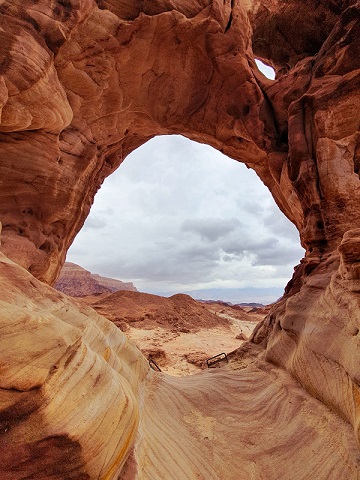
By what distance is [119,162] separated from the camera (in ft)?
47.1

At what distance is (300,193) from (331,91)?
3355 mm

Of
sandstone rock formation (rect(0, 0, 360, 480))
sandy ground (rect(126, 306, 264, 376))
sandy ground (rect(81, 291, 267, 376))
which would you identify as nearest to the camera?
sandstone rock formation (rect(0, 0, 360, 480))

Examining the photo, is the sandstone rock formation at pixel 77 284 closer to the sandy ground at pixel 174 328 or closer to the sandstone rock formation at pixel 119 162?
the sandy ground at pixel 174 328

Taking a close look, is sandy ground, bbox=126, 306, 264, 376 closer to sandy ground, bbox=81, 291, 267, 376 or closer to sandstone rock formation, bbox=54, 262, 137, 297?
sandy ground, bbox=81, 291, 267, 376

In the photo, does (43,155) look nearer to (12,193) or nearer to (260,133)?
(12,193)

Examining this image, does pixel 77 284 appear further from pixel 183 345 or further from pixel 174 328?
pixel 183 345

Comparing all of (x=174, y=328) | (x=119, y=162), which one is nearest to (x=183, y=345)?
(x=174, y=328)

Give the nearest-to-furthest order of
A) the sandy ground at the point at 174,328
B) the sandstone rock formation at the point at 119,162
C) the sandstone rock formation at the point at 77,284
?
the sandstone rock formation at the point at 119,162, the sandy ground at the point at 174,328, the sandstone rock formation at the point at 77,284

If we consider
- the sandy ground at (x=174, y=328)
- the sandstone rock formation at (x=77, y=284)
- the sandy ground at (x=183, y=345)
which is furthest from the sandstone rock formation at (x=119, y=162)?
the sandstone rock formation at (x=77, y=284)

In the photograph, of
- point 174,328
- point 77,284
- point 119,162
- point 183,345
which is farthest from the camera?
point 77,284

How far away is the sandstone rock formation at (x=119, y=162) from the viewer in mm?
2531

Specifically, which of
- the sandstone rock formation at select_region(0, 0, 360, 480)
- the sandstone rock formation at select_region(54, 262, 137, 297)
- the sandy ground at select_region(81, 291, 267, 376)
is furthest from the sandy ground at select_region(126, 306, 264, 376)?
the sandstone rock formation at select_region(54, 262, 137, 297)

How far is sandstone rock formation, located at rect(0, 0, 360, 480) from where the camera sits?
253cm

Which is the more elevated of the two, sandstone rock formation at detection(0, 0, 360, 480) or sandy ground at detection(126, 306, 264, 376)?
sandstone rock formation at detection(0, 0, 360, 480)
